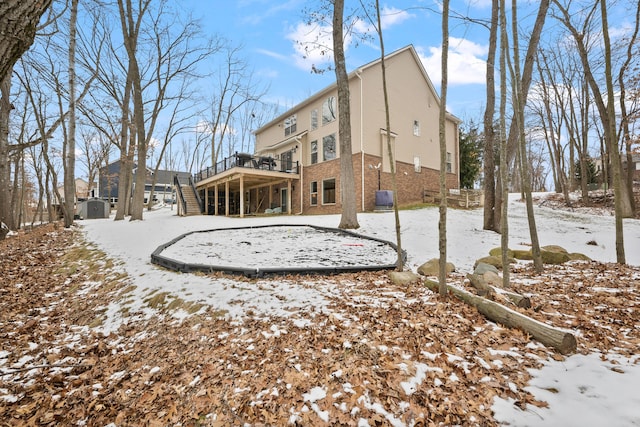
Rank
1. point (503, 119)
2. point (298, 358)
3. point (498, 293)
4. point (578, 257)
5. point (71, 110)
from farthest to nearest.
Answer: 1. point (71, 110)
2. point (578, 257)
3. point (503, 119)
4. point (498, 293)
5. point (298, 358)

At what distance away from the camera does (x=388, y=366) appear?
7.51 feet

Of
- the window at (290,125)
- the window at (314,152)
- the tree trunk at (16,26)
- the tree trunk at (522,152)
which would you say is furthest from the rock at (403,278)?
the window at (290,125)

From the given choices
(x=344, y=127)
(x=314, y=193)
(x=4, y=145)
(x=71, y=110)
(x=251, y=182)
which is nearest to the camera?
(x=4, y=145)

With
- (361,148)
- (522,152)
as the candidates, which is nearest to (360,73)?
(361,148)

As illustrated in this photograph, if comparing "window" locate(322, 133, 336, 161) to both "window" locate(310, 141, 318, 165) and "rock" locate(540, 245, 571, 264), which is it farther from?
"rock" locate(540, 245, 571, 264)

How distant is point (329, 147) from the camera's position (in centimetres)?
1545

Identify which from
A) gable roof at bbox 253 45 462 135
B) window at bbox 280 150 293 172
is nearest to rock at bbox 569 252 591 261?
gable roof at bbox 253 45 462 135

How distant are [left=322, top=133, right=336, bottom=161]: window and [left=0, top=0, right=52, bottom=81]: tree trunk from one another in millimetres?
13420

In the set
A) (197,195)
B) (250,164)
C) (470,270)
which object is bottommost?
(470,270)

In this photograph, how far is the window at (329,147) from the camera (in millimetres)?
15133

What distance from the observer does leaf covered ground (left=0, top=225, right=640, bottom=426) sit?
1.98 metres

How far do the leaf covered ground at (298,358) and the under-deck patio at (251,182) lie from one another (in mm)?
10980

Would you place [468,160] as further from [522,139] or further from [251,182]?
[522,139]

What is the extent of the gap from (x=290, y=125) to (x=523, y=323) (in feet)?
57.9
